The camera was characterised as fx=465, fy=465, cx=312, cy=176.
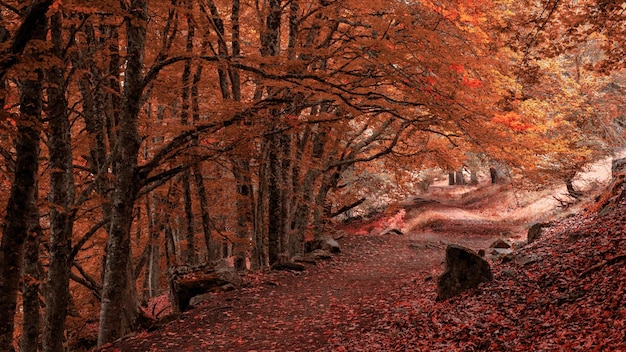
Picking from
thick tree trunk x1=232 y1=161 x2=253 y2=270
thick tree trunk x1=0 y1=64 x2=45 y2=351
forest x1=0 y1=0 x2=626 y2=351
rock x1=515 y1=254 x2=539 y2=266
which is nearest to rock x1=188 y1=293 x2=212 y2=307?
forest x1=0 y1=0 x2=626 y2=351

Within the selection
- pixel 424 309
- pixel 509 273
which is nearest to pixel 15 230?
pixel 424 309

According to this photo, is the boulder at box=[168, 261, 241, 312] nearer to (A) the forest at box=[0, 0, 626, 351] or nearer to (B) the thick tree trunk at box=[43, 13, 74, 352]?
(A) the forest at box=[0, 0, 626, 351]

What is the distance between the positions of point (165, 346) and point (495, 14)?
1162cm

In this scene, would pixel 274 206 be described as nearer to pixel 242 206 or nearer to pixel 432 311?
pixel 242 206

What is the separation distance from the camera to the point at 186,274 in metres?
12.5

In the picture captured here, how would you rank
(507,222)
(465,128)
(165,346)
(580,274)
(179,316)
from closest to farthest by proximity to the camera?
(580,274) < (465,128) < (165,346) < (179,316) < (507,222)

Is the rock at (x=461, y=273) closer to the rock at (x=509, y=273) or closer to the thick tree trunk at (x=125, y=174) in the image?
the rock at (x=509, y=273)

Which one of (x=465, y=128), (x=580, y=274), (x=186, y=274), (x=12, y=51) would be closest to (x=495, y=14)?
(x=465, y=128)

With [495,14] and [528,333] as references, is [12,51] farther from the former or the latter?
[495,14]

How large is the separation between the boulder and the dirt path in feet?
1.28

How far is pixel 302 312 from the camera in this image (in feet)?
35.7

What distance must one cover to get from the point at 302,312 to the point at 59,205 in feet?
18.7

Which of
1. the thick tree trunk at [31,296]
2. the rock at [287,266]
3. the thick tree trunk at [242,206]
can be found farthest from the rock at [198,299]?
the thick tree trunk at [31,296]

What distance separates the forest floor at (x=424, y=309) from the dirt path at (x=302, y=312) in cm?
2
